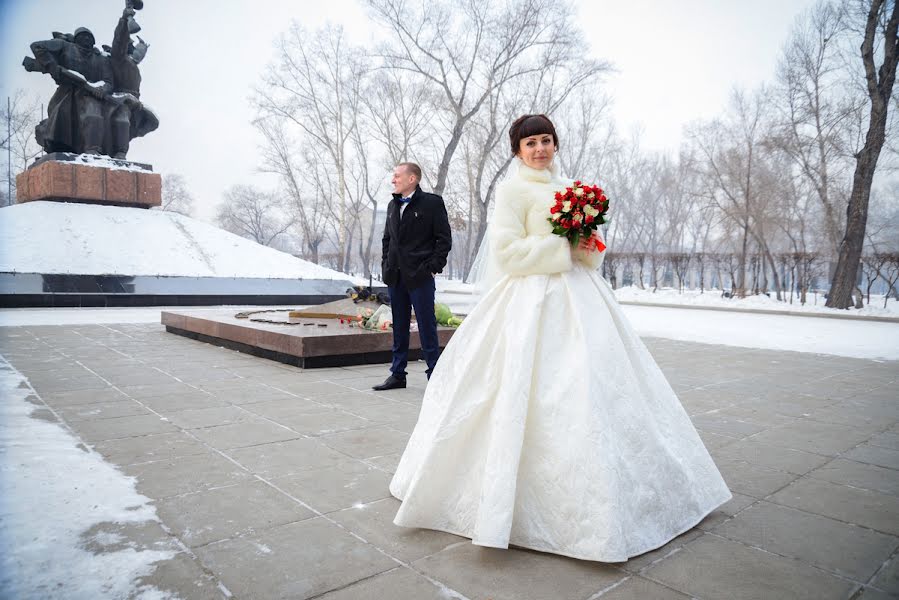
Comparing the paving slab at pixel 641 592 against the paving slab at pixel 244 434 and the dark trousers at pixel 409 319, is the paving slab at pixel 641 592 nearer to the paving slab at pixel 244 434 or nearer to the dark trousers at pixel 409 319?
the paving slab at pixel 244 434

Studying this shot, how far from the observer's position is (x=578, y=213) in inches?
105

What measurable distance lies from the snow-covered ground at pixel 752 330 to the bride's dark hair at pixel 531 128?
838 cm

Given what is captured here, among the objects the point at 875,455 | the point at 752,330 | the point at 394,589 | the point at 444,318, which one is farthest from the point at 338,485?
the point at 752,330

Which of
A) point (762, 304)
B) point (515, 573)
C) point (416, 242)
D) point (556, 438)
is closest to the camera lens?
point (515, 573)

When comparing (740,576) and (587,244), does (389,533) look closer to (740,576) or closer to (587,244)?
(740,576)

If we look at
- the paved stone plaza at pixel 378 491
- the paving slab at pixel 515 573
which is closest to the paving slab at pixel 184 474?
the paved stone plaza at pixel 378 491

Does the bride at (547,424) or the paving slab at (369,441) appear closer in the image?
the bride at (547,424)

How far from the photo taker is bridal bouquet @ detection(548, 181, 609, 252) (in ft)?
8.73

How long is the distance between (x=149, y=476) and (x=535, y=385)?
216cm

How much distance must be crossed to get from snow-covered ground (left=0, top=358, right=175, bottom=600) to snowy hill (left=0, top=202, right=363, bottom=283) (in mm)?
13789

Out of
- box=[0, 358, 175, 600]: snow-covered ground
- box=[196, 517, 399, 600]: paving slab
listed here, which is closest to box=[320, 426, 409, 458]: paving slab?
box=[196, 517, 399, 600]: paving slab

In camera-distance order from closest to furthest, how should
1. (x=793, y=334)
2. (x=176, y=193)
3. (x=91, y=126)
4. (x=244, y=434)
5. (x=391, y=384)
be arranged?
(x=244, y=434)
(x=391, y=384)
(x=793, y=334)
(x=91, y=126)
(x=176, y=193)

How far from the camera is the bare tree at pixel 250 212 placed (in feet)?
175

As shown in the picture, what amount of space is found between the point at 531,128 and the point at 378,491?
2.03 metres
